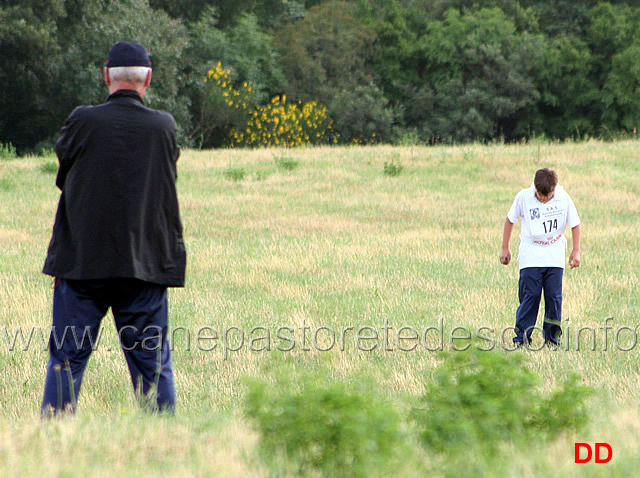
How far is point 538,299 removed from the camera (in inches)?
287

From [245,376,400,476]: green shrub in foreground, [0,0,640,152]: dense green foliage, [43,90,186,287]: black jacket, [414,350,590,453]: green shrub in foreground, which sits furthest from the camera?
[0,0,640,152]: dense green foliage

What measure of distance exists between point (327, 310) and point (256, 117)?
37.3 m

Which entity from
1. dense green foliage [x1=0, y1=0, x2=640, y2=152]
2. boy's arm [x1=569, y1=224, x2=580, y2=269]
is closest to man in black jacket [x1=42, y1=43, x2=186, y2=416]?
boy's arm [x1=569, y1=224, x2=580, y2=269]

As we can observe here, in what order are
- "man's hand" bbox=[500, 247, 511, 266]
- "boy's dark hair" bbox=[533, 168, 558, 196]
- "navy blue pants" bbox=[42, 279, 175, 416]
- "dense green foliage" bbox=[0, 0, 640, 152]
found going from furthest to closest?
"dense green foliage" bbox=[0, 0, 640, 152], "man's hand" bbox=[500, 247, 511, 266], "boy's dark hair" bbox=[533, 168, 558, 196], "navy blue pants" bbox=[42, 279, 175, 416]

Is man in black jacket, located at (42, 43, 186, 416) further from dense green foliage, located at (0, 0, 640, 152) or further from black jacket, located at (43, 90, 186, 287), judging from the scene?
dense green foliage, located at (0, 0, 640, 152)

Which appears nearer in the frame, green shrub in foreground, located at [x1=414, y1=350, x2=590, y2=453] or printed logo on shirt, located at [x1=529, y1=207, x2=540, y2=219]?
green shrub in foreground, located at [x1=414, y1=350, x2=590, y2=453]

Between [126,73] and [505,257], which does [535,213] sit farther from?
[126,73]

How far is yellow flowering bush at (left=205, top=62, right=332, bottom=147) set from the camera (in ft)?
144

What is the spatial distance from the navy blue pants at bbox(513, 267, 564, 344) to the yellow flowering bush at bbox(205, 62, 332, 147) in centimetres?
3633

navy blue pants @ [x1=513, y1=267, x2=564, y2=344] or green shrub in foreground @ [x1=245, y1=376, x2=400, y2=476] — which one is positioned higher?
green shrub in foreground @ [x1=245, y1=376, x2=400, y2=476]

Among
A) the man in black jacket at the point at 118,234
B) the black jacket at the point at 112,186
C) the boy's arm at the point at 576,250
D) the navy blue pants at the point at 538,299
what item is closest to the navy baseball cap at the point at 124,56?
the man in black jacket at the point at 118,234

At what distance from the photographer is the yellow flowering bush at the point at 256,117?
43906 millimetres

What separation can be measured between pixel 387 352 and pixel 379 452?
12.8ft

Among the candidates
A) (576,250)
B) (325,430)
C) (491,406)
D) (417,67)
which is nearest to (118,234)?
(325,430)
